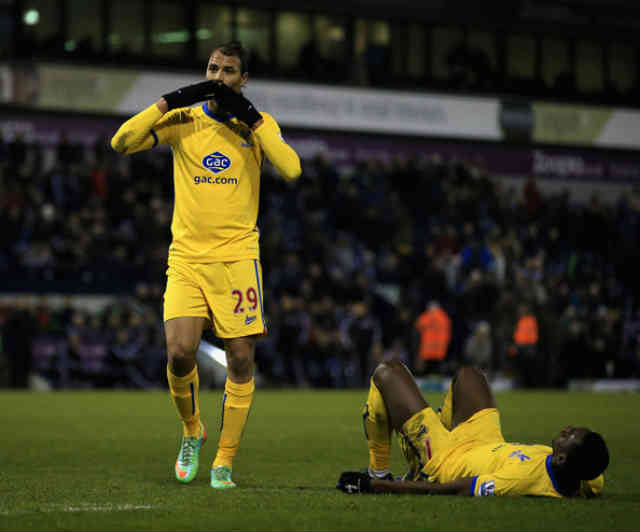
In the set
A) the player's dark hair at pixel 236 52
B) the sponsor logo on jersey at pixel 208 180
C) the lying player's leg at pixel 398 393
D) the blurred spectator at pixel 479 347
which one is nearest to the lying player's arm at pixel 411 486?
the lying player's leg at pixel 398 393

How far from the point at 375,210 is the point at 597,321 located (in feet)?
19.4

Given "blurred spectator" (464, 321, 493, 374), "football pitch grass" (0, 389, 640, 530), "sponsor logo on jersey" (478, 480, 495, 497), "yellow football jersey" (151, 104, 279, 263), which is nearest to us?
"football pitch grass" (0, 389, 640, 530)

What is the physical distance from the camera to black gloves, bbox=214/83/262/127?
692cm

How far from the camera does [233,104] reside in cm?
692

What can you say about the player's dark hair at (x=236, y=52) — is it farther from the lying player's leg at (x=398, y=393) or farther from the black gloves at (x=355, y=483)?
the black gloves at (x=355, y=483)

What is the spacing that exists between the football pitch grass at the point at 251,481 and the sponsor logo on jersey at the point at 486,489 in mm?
36

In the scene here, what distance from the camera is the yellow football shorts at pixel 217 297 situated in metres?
7.03

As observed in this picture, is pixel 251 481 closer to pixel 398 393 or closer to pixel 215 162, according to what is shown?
pixel 398 393

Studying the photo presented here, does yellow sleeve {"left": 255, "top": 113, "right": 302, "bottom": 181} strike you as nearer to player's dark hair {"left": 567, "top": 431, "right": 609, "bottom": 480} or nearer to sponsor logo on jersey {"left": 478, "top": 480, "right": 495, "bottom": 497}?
sponsor logo on jersey {"left": 478, "top": 480, "right": 495, "bottom": 497}

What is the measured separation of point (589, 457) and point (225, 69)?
10.3 ft

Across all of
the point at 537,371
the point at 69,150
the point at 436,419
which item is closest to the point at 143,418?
the point at 436,419

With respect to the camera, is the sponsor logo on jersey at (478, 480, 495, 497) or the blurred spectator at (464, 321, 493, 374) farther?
the blurred spectator at (464, 321, 493, 374)

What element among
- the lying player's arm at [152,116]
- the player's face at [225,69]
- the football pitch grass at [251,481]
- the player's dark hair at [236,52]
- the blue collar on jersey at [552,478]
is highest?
the player's dark hair at [236,52]

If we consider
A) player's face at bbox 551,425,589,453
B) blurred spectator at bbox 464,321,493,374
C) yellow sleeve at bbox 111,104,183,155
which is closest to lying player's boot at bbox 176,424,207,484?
yellow sleeve at bbox 111,104,183,155
